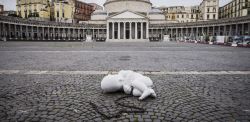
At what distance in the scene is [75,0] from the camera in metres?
109

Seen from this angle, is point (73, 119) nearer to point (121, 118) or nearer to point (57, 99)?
point (121, 118)

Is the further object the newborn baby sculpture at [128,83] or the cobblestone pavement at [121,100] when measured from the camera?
the newborn baby sculpture at [128,83]

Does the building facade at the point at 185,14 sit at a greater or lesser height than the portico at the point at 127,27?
greater

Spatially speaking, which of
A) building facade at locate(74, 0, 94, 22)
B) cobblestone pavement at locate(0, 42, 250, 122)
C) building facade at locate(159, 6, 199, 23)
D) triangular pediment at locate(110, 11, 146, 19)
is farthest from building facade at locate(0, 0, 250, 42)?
cobblestone pavement at locate(0, 42, 250, 122)

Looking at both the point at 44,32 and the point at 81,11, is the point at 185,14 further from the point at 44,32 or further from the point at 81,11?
the point at 44,32

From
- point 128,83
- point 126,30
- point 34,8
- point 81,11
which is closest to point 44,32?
point 34,8

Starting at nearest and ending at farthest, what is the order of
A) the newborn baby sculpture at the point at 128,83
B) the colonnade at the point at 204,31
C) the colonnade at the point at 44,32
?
the newborn baby sculpture at the point at 128,83, the colonnade at the point at 204,31, the colonnade at the point at 44,32

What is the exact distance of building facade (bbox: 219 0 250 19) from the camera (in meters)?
84.2

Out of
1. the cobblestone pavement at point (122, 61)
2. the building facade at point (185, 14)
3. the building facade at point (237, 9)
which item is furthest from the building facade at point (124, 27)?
the cobblestone pavement at point (122, 61)

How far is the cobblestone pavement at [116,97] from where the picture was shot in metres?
3.93

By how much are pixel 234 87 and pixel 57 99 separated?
4654mm

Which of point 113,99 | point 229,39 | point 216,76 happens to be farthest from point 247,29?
point 113,99

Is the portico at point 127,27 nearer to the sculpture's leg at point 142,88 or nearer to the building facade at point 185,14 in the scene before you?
the building facade at point 185,14

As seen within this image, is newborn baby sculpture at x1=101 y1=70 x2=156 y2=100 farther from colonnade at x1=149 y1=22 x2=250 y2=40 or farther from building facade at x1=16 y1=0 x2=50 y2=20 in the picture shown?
building facade at x1=16 y1=0 x2=50 y2=20
